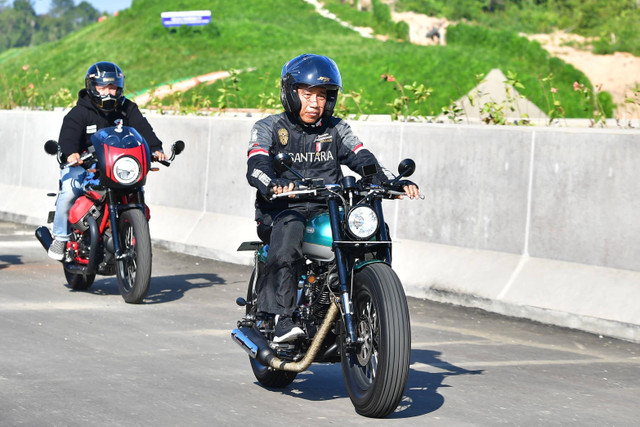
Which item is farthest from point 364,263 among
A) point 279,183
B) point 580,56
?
point 580,56

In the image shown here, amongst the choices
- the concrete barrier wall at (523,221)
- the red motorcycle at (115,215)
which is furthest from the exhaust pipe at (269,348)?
the concrete barrier wall at (523,221)

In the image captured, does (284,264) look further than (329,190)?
Yes

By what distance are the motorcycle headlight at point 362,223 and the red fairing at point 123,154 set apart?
177 inches

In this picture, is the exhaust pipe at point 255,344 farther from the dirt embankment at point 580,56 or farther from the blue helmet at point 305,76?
the dirt embankment at point 580,56

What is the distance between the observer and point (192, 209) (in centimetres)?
1431

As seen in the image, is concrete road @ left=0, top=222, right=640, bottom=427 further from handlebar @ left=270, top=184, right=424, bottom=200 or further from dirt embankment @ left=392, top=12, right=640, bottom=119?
dirt embankment @ left=392, top=12, right=640, bottom=119

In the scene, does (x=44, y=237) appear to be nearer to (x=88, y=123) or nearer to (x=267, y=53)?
(x=88, y=123)

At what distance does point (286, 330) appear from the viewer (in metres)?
6.29

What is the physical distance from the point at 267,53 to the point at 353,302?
222 ft

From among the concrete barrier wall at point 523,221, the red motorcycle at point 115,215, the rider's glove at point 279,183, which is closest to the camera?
the rider's glove at point 279,183

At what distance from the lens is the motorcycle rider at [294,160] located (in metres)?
6.30

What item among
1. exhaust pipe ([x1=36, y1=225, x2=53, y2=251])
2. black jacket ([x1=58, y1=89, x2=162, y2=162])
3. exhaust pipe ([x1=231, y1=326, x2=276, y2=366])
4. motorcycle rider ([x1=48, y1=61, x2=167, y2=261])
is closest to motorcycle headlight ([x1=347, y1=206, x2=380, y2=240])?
exhaust pipe ([x1=231, y1=326, x2=276, y2=366])

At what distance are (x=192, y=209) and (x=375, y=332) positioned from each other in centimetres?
867

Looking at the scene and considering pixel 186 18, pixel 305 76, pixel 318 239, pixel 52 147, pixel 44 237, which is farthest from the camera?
pixel 186 18
